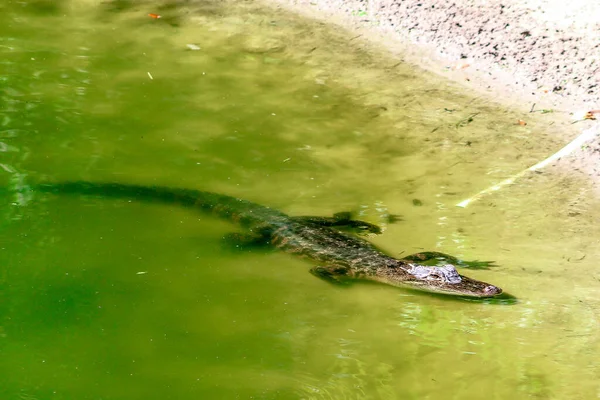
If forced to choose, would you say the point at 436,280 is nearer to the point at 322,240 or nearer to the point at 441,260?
the point at 441,260

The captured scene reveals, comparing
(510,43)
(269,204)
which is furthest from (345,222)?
(510,43)

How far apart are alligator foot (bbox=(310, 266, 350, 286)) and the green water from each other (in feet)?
0.29

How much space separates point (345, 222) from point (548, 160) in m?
2.16

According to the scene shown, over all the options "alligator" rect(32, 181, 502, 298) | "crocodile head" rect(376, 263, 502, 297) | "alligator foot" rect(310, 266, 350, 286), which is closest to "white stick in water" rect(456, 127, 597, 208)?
"alligator" rect(32, 181, 502, 298)

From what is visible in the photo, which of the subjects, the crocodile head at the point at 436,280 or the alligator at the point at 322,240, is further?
the alligator at the point at 322,240

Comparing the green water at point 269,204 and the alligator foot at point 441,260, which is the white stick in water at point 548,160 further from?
the alligator foot at point 441,260

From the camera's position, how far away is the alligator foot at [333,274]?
4961mm

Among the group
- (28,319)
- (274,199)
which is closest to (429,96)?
(274,199)

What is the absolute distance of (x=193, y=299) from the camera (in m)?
4.58

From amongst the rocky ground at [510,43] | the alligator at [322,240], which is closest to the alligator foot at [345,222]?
the alligator at [322,240]

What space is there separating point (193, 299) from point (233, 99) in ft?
10.0

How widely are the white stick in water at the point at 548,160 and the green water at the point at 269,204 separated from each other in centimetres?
8

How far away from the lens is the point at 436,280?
480 cm

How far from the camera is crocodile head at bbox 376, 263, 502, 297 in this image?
466 centimetres
